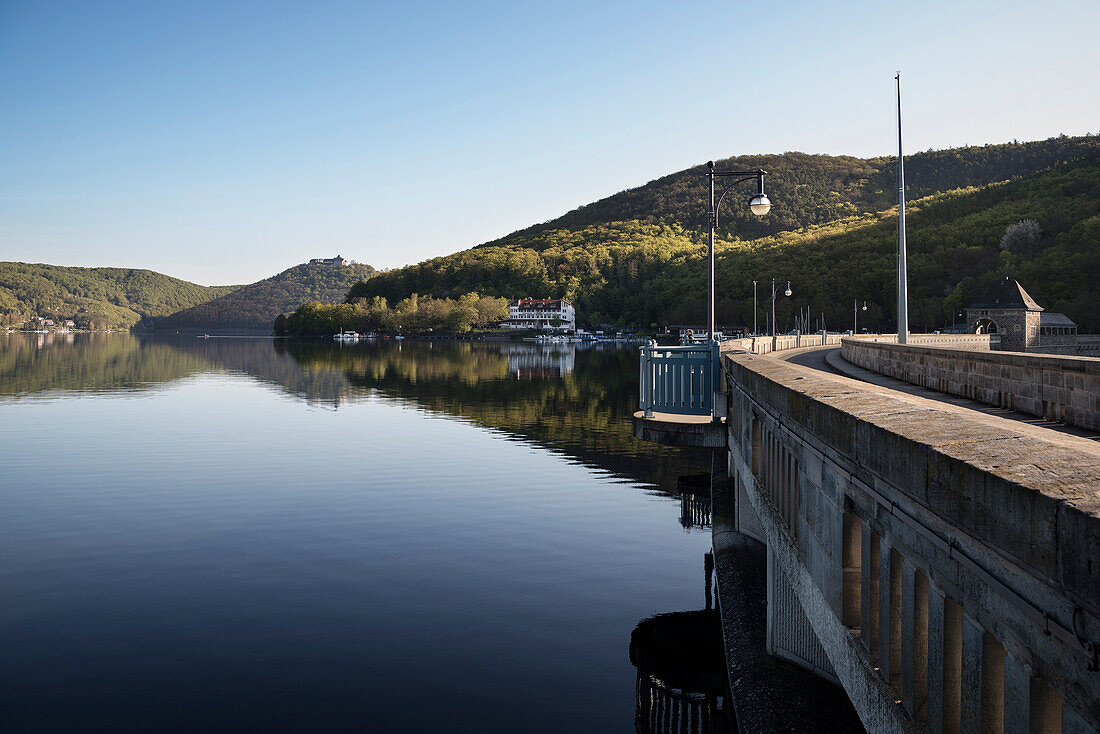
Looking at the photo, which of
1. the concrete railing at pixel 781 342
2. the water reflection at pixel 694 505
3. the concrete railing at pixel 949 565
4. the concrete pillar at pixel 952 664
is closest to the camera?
the concrete railing at pixel 949 565

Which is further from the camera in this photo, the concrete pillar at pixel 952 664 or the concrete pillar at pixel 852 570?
the concrete pillar at pixel 852 570

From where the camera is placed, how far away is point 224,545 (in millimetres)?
19188

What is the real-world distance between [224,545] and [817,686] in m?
14.6

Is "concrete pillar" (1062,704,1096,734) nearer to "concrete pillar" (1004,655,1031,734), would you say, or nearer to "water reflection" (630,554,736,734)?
"concrete pillar" (1004,655,1031,734)

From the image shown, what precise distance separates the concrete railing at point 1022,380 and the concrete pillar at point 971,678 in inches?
211

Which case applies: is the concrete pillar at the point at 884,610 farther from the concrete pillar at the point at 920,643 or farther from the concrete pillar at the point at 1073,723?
the concrete pillar at the point at 1073,723

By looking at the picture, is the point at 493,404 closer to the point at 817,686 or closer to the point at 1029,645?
the point at 817,686

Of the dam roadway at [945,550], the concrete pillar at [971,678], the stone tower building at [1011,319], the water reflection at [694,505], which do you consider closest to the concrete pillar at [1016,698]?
the dam roadway at [945,550]

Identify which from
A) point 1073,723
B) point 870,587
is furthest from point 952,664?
point 870,587

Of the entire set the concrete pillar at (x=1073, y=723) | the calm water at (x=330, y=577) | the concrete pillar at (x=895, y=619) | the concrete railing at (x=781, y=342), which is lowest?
the calm water at (x=330, y=577)

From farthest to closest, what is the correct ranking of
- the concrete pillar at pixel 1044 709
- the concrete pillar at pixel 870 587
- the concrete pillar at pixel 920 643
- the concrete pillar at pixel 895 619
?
the concrete pillar at pixel 870 587, the concrete pillar at pixel 895 619, the concrete pillar at pixel 920 643, the concrete pillar at pixel 1044 709

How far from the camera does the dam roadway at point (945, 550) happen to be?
2.65m

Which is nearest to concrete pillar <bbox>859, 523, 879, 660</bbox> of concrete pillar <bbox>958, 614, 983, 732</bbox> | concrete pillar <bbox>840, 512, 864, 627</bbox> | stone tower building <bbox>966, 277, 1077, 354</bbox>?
concrete pillar <bbox>840, 512, 864, 627</bbox>

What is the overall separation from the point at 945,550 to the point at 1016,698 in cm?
65
